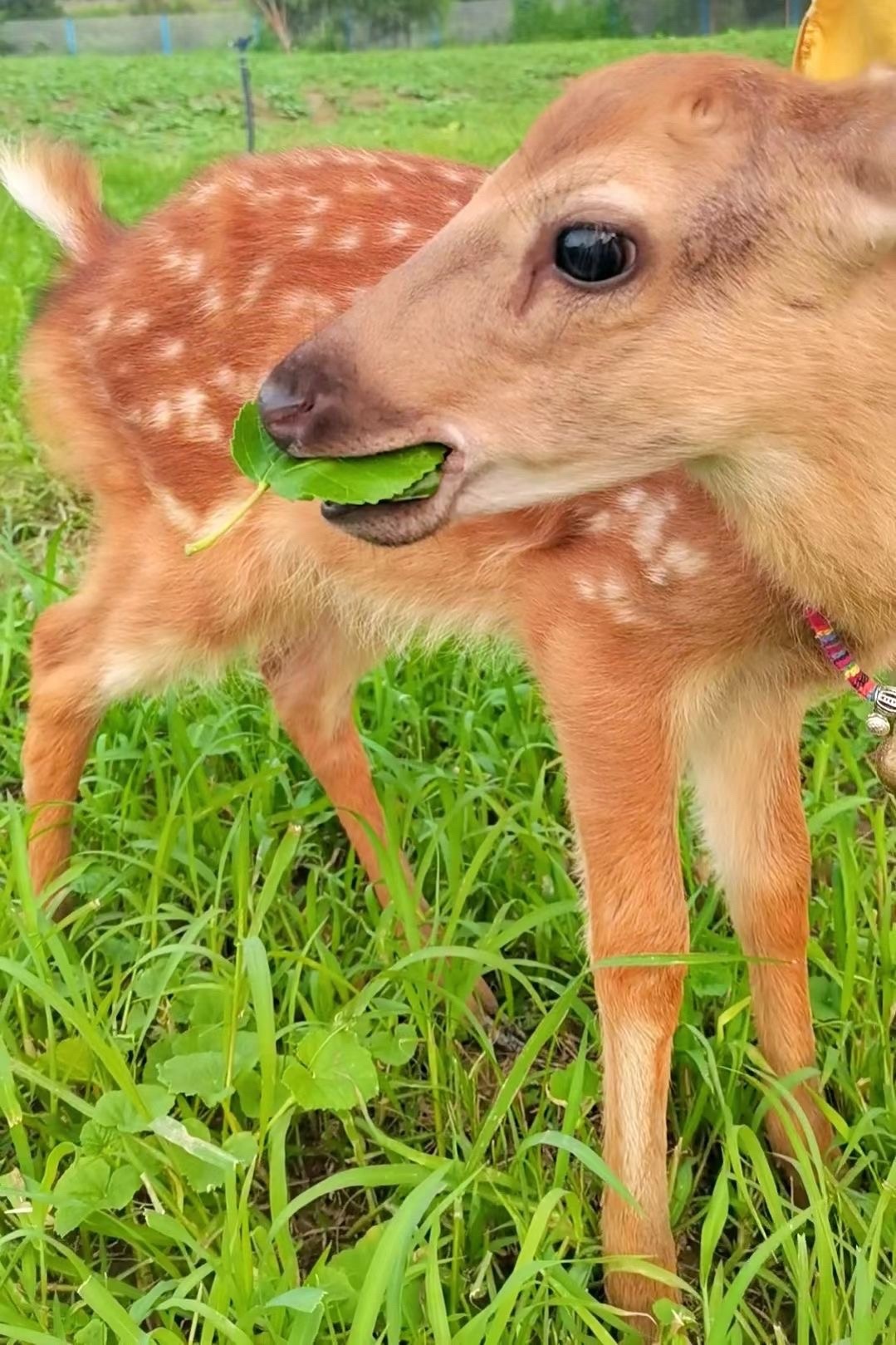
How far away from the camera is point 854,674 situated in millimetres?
1464

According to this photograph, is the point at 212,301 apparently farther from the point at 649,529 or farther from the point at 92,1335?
the point at 92,1335

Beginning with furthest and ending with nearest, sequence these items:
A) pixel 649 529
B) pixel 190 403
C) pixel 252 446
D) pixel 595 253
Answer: pixel 190 403
pixel 649 529
pixel 252 446
pixel 595 253

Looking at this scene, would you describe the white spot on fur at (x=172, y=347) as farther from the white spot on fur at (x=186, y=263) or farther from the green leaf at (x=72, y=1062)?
the green leaf at (x=72, y=1062)

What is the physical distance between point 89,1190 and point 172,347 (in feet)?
3.66

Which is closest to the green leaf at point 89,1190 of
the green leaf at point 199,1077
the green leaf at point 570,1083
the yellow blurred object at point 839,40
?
A: the green leaf at point 199,1077

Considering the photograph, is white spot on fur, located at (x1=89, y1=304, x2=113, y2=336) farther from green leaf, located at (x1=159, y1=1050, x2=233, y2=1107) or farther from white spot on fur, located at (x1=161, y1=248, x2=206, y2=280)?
green leaf, located at (x1=159, y1=1050, x2=233, y2=1107)

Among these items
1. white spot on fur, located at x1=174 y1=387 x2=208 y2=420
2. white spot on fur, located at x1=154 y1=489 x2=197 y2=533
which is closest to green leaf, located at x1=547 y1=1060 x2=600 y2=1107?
white spot on fur, located at x1=154 y1=489 x2=197 y2=533

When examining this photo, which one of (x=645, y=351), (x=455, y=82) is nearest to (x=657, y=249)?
(x=645, y=351)

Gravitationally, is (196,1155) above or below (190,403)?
below

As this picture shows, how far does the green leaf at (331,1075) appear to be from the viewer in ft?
4.79

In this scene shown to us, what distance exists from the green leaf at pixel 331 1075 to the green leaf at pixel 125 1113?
0.15m

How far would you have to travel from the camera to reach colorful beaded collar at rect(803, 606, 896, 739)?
143 centimetres

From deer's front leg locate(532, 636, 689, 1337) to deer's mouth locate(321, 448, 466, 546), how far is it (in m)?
0.37

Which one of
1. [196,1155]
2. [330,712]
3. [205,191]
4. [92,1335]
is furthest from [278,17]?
[92,1335]
